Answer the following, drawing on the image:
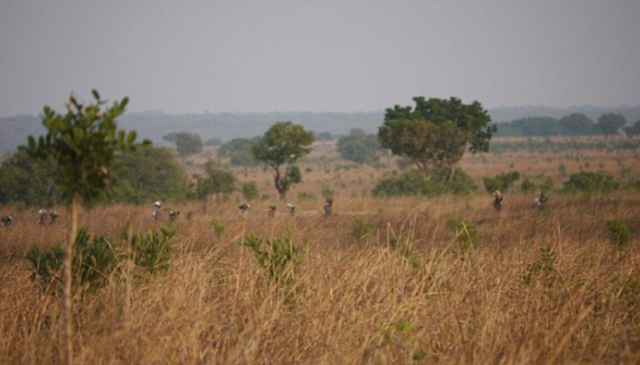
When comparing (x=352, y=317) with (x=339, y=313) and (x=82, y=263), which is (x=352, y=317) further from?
(x=82, y=263)

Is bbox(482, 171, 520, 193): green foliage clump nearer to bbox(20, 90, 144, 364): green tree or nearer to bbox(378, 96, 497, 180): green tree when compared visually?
bbox(378, 96, 497, 180): green tree

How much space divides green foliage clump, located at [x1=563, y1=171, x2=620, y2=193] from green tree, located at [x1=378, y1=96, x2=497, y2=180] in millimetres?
5196

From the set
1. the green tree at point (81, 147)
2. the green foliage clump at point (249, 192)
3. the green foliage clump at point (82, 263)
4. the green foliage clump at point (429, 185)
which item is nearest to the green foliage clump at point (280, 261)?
the green foliage clump at point (82, 263)

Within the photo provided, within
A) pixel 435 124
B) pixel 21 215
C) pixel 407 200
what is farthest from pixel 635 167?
pixel 21 215

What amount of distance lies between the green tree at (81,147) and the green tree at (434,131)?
25849 mm

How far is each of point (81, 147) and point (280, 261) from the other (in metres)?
2.65

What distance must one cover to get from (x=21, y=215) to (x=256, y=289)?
55.0 ft

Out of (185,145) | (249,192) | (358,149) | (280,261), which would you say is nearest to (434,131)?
(249,192)

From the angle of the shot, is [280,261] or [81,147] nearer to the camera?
[81,147]

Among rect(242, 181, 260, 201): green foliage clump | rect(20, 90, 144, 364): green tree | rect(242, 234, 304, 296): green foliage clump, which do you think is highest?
rect(20, 90, 144, 364): green tree

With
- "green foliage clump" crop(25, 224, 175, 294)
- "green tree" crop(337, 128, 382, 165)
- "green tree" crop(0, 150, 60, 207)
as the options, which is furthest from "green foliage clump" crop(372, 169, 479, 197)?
"green tree" crop(337, 128, 382, 165)

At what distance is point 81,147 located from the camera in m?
3.00

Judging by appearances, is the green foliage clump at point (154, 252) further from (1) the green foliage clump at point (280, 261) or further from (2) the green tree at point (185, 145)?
(2) the green tree at point (185, 145)

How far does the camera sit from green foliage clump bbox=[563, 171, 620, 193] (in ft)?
69.9
